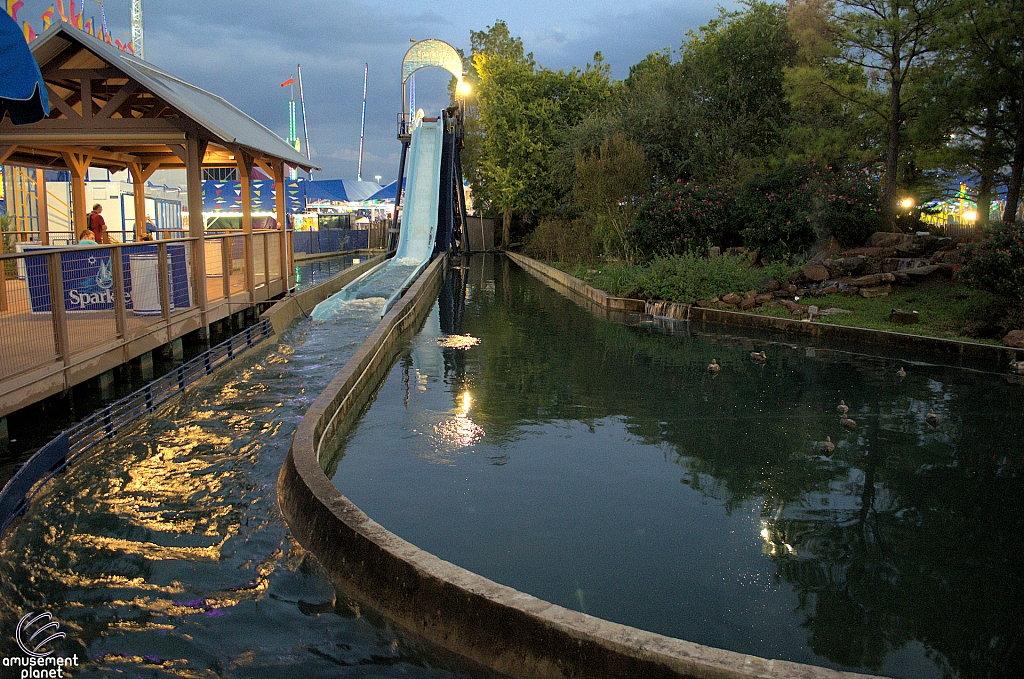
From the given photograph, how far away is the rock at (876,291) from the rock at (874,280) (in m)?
0.12

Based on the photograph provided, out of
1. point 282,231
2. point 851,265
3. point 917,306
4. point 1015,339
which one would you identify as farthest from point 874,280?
point 282,231

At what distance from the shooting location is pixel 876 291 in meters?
14.9

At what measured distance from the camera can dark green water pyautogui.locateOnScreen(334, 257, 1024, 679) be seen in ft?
13.6

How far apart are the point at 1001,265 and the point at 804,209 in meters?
6.66

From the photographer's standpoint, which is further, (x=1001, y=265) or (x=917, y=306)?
(x=917, y=306)

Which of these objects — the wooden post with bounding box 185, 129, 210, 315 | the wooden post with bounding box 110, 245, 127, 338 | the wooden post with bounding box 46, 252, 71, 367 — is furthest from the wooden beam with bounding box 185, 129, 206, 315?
the wooden post with bounding box 46, 252, 71, 367

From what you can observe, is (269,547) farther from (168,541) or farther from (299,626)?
(299,626)

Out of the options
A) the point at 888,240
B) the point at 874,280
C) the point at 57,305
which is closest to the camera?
the point at 57,305

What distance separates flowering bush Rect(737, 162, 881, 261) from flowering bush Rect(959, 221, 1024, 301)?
573 cm

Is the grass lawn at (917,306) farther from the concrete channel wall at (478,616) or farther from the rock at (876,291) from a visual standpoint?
the concrete channel wall at (478,616)

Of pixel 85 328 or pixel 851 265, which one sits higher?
pixel 851 265

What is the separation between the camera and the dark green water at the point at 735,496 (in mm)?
4156

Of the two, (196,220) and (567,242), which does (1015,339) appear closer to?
(196,220)
